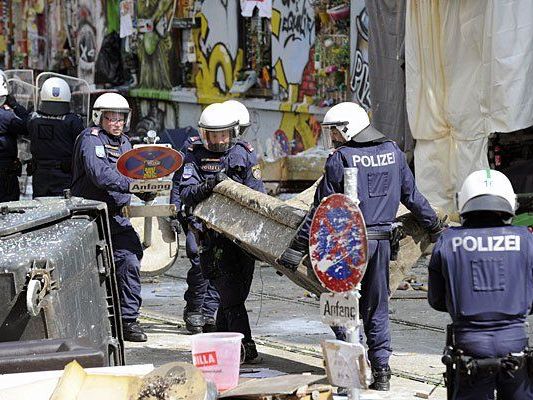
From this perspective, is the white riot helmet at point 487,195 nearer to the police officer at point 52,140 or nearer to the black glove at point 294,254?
the black glove at point 294,254

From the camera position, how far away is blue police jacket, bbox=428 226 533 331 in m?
6.09

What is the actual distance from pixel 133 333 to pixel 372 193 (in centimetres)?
271

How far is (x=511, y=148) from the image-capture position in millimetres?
14047

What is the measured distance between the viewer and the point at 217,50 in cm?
2194

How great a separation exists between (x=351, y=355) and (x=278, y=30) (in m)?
13.7

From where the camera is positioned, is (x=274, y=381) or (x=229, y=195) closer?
(x=274, y=381)

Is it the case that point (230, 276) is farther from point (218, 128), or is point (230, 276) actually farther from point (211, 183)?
point (218, 128)

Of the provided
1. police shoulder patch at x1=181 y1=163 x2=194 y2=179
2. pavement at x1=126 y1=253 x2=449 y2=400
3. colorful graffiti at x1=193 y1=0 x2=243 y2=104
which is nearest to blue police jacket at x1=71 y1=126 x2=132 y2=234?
police shoulder patch at x1=181 y1=163 x2=194 y2=179

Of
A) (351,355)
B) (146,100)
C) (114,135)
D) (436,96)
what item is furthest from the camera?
(146,100)

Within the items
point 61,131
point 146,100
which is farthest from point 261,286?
point 146,100

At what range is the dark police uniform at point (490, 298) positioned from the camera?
607 centimetres

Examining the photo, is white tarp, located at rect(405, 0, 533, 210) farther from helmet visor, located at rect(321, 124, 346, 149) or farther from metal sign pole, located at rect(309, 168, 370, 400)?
metal sign pole, located at rect(309, 168, 370, 400)

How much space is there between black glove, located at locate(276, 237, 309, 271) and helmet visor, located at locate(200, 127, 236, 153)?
5.76 ft

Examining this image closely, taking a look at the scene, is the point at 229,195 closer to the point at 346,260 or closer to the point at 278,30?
the point at 346,260
